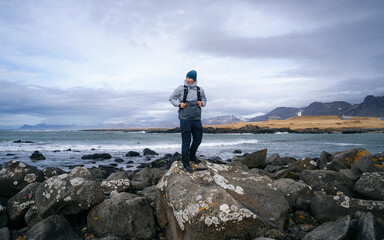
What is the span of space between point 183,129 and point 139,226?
2.52m

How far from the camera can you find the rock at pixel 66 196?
18.7 ft

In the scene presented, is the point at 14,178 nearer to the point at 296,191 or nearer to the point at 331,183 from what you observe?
the point at 296,191

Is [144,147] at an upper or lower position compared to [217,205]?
lower

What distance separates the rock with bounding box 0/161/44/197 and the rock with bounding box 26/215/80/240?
3464mm

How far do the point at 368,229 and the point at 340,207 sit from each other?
1.56 m

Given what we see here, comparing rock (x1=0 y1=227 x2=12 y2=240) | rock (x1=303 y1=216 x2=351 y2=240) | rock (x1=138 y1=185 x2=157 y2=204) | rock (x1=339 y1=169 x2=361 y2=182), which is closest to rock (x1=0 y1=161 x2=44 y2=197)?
rock (x1=0 y1=227 x2=12 y2=240)

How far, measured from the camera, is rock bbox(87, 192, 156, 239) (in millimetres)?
5484

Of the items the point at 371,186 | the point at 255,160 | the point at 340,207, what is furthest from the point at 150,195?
the point at 255,160

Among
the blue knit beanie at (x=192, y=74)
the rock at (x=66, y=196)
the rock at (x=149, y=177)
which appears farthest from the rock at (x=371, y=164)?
the rock at (x=66, y=196)

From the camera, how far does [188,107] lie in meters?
6.36

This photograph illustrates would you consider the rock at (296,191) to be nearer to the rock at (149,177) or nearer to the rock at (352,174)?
the rock at (352,174)

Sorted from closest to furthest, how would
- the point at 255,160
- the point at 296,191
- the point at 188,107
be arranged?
the point at 188,107 < the point at 296,191 < the point at 255,160

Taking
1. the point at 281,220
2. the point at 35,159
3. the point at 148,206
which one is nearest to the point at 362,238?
the point at 281,220

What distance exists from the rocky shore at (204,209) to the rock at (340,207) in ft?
0.06
